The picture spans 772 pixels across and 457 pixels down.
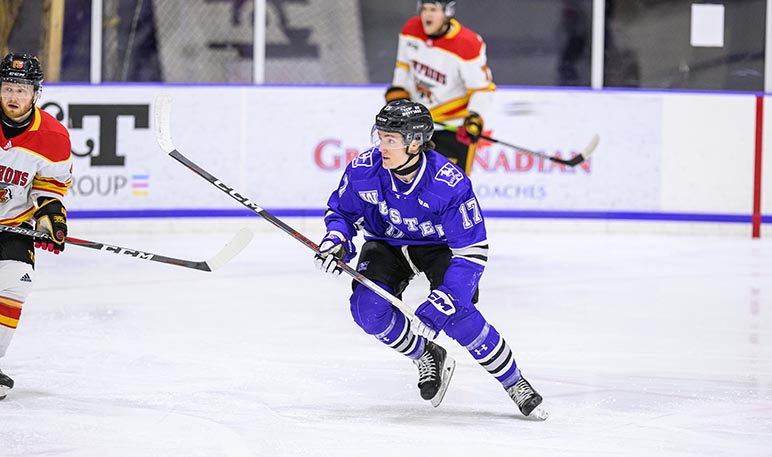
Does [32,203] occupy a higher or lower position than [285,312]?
higher

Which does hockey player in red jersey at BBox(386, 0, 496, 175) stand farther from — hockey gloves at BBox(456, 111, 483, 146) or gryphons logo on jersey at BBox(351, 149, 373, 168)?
gryphons logo on jersey at BBox(351, 149, 373, 168)

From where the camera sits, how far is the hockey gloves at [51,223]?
347cm

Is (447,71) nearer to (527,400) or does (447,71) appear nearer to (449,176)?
(449,176)

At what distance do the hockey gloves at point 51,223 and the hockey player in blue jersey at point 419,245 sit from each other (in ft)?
2.45

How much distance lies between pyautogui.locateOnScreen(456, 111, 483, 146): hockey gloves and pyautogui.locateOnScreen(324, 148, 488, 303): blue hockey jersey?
2404 mm

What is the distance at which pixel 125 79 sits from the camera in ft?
24.4

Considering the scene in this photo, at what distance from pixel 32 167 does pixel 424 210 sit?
3.64ft

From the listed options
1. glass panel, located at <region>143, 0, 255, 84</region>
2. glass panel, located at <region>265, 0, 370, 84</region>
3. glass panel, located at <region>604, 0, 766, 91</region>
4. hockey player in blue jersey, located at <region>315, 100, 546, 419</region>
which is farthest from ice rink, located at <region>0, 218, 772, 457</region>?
glass panel, located at <region>604, 0, 766, 91</region>

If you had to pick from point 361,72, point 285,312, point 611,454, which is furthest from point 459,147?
point 611,454

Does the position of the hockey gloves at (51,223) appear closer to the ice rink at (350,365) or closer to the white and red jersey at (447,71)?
the ice rink at (350,365)

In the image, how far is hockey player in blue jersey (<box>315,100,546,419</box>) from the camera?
3.24 meters

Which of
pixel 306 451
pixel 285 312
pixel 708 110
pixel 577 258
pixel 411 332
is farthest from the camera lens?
pixel 708 110

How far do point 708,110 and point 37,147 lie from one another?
4897mm

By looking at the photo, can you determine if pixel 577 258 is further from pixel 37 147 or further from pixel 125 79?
pixel 37 147
